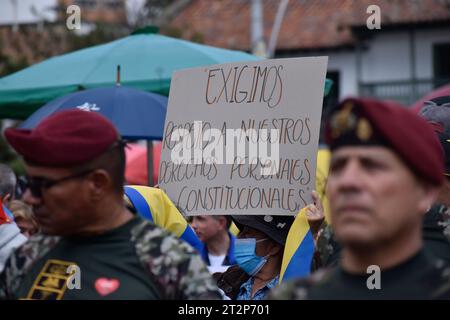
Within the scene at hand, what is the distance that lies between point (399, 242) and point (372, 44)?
988 inches

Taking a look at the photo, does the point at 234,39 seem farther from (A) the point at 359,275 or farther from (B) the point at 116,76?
(A) the point at 359,275

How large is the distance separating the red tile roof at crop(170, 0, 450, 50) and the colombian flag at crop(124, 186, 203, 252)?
19.9 m

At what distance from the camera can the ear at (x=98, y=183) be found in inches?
141

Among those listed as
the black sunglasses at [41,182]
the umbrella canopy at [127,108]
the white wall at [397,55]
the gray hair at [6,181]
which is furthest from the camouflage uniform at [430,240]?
the white wall at [397,55]

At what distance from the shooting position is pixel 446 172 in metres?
5.01

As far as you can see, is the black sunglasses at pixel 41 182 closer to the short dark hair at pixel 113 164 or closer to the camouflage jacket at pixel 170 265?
the short dark hair at pixel 113 164

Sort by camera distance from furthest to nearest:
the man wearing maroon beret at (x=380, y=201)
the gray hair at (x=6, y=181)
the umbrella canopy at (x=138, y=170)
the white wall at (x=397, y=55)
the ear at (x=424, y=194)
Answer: the white wall at (x=397, y=55)
the umbrella canopy at (x=138, y=170)
the gray hair at (x=6, y=181)
the ear at (x=424, y=194)
the man wearing maroon beret at (x=380, y=201)

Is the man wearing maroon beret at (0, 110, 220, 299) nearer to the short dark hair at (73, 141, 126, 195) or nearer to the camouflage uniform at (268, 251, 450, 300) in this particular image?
the short dark hair at (73, 141, 126, 195)

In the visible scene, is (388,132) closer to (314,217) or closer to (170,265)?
(170,265)

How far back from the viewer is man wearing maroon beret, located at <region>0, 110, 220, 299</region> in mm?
3410

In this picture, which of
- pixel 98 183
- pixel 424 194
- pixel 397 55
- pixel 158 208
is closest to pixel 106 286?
pixel 98 183

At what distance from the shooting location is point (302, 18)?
97.1ft

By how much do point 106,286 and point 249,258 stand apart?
6.11 feet
